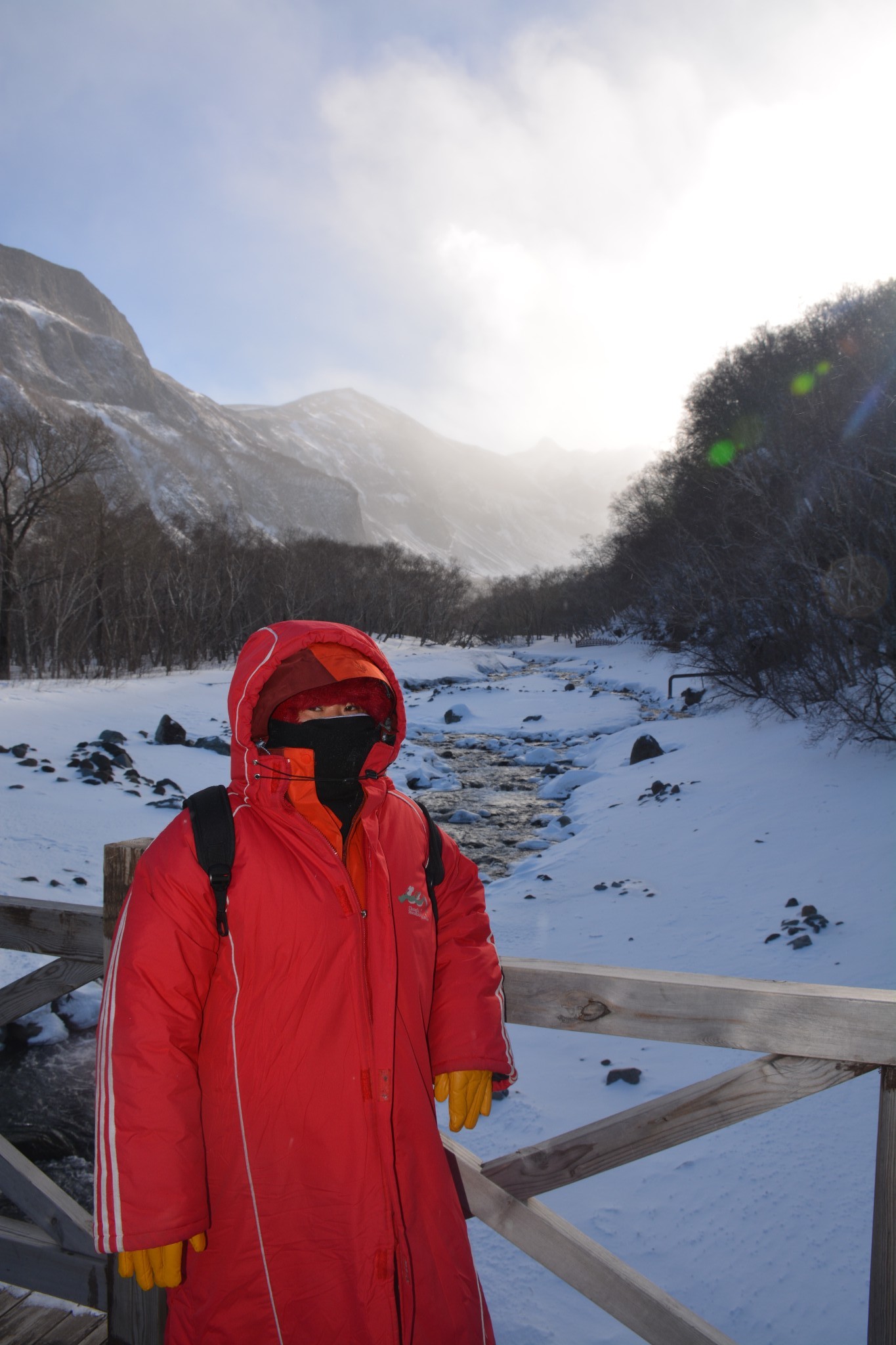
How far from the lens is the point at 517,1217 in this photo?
71.3 inches

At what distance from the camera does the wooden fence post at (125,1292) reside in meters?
1.83

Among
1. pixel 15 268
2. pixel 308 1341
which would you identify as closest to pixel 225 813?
pixel 308 1341

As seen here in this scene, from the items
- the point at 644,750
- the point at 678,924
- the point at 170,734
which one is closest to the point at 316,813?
the point at 678,924

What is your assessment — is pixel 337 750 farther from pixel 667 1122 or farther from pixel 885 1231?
pixel 885 1231

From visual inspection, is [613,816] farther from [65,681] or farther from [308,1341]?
[65,681]

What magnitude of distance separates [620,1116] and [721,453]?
109 ft

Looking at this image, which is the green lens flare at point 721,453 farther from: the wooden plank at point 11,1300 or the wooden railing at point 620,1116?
the wooden plank at point 11,1300

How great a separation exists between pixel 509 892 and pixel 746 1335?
533 centimetres

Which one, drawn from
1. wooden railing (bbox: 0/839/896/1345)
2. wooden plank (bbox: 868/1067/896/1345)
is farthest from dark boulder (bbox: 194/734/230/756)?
wooden plank (bbox: 868/1067/896/1345)

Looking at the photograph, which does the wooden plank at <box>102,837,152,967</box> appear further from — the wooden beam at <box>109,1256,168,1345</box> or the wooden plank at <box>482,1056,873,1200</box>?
the wooden plank at <box>482,1056,873,1200</box>

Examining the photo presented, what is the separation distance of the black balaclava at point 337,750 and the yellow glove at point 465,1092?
2.05ft

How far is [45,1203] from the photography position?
2.05 m

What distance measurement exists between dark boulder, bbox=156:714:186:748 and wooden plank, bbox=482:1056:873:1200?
43.5 feet

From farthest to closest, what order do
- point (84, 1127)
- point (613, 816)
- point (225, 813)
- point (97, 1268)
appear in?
1. point (613, 816)
2. point (84, 1127)
3. point (97, 1268)
4. point (225, 813)
